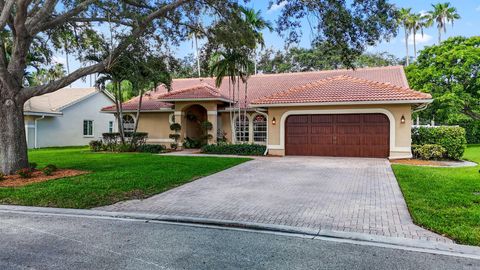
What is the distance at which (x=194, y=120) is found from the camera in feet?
78.6

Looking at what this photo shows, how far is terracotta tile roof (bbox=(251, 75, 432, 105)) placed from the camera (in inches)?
627

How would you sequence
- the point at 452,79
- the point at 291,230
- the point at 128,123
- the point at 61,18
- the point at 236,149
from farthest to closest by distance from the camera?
the point at 452,79
the point at 128,123
the point at 236,149
the point at 61,18
the point at 291,230

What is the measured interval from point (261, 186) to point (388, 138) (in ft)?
31.3

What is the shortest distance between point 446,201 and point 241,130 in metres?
15.3

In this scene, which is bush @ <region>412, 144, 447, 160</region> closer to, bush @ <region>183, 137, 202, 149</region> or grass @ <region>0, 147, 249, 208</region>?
grass @ <region>0, 147, 249, 208</region>

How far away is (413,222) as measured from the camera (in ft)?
20.1

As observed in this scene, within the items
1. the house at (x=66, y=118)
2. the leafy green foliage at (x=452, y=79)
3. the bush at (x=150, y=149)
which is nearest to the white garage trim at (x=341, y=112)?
the bush at (x=150, y=149)

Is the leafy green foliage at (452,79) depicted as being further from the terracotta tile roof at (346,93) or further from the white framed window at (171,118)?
the white framed window at (171,118)

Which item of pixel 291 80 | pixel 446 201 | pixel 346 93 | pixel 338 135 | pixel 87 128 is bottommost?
pixel 446 201

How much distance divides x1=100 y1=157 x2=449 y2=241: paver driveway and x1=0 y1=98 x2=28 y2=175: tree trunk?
19.1 feet

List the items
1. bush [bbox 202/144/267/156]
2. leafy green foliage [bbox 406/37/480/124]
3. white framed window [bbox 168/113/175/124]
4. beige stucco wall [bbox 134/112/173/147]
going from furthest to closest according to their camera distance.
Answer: leafy green foliage [bbox 406/37/480/124], beige stucco wall [bbox 134/112/173/147], white framed window [bbox 168/113/175/124], bush [bbox 202/144/267/156]

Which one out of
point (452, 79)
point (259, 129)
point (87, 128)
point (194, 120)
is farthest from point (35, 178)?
point (452, 79)

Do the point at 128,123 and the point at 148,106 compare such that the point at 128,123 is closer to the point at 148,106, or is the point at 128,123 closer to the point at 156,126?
the point at 148,106

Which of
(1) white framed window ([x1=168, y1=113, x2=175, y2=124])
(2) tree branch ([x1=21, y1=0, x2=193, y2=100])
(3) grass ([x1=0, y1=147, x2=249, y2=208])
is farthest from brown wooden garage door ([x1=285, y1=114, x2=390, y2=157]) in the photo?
(2) tree branch ([x1=21, y1=0, x2=193, y2=100])
